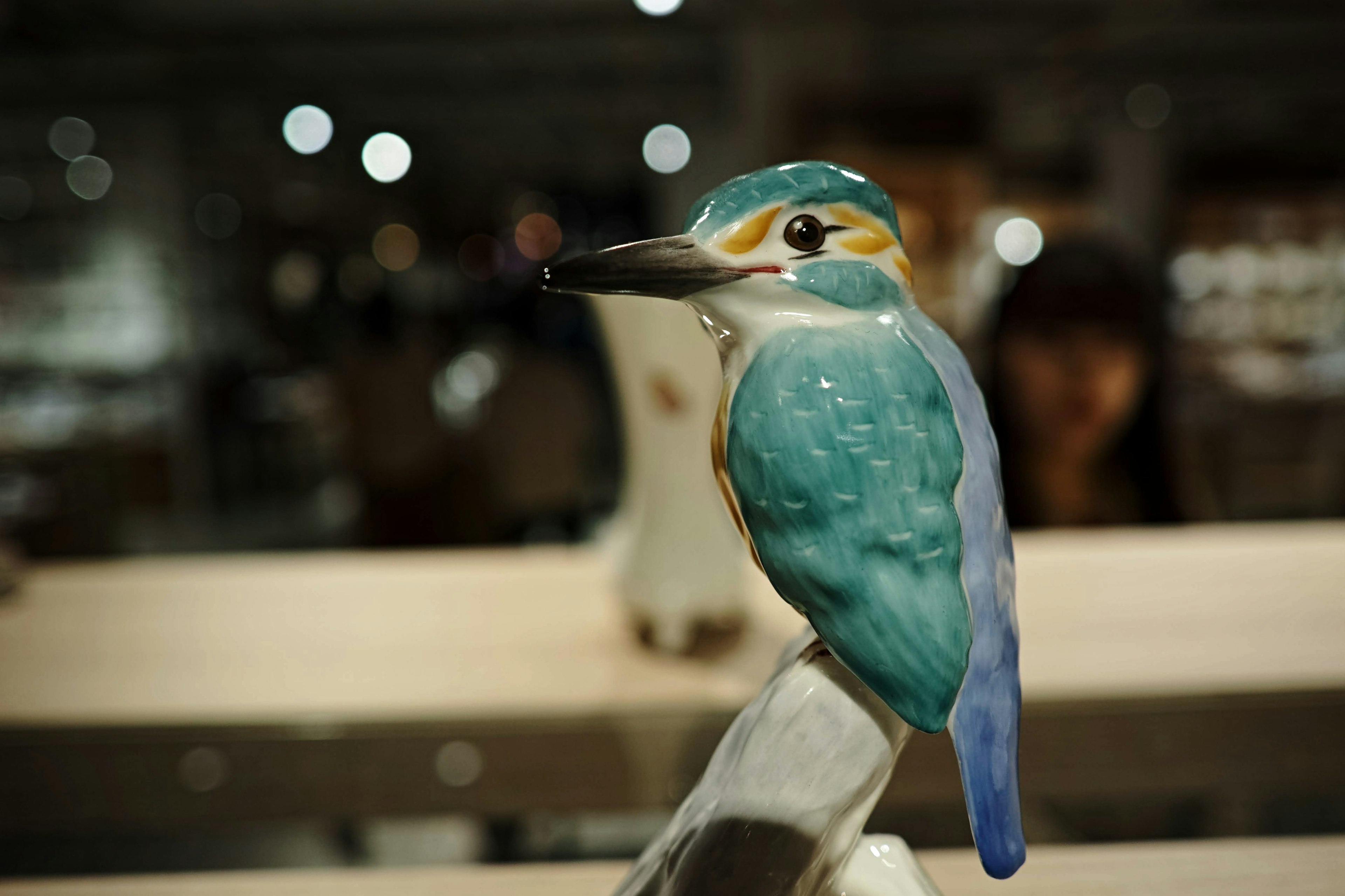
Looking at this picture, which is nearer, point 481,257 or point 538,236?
point 481,257

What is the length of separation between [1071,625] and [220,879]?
0.59 meters

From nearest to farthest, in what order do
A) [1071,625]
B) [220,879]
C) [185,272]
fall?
[220,879] → [1071,625] → [185,272]

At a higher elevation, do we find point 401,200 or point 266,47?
point 266,47

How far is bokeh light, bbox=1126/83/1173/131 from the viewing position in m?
3.02

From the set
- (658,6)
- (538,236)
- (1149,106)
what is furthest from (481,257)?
(1149,106)

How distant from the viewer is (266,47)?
8.48 feet

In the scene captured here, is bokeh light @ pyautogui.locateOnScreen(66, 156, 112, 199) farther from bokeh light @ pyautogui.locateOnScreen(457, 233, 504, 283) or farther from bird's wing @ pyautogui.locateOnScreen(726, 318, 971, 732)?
bird's wing @ pyautogui.locateOnScreen(726, 318, 971, 732)

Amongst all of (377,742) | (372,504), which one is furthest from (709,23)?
(377,742)

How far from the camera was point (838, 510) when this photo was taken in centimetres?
29

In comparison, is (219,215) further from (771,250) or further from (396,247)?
(771,250)

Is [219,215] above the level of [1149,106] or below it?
below

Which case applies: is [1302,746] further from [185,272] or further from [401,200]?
[185,272]

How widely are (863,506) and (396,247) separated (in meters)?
2.49

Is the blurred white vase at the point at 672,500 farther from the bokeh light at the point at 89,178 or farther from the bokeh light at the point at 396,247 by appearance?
the bokeh light at the point at 89,178
